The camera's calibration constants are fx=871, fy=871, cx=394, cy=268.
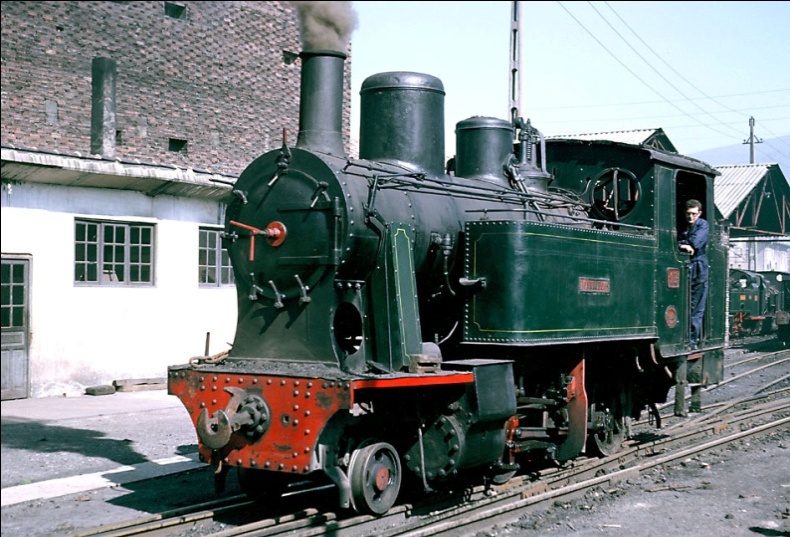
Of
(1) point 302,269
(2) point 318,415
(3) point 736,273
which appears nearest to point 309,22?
(1) point 302,269

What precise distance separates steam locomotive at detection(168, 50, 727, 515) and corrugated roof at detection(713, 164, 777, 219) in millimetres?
19174

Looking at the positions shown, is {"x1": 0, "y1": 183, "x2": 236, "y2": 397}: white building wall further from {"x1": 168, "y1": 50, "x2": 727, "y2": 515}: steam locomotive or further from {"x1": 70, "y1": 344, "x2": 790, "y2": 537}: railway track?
{"x1": 70, "y1": 344, "x2": 790, "y2": 537}: railway track

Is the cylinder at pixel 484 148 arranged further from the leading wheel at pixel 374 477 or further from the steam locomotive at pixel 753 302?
the steam locomotive at pixel 753 302

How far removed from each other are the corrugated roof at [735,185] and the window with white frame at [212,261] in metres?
16.3

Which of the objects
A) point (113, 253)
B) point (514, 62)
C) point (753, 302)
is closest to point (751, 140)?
point (753, 302)

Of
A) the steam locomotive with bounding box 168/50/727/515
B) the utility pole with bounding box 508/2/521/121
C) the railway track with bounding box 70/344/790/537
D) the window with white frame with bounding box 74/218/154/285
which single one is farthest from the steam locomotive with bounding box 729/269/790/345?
the steam locomotive with bounding box 168/50/727/515

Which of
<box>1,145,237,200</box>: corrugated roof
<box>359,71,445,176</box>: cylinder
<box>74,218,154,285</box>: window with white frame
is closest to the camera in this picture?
<box>359,71,445,176</box>: cylinder

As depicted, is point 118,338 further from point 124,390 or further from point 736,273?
point 736,273

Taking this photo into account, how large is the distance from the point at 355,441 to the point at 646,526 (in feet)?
7.34

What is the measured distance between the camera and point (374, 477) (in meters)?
5.93

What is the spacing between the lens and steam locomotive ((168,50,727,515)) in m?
5.86

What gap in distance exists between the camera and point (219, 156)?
1812cm

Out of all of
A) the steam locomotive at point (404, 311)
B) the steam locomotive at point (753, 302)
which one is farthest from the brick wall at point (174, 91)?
the steam locomotive at point (753, 302)

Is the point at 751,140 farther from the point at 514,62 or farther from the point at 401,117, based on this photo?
the point at 401,117
